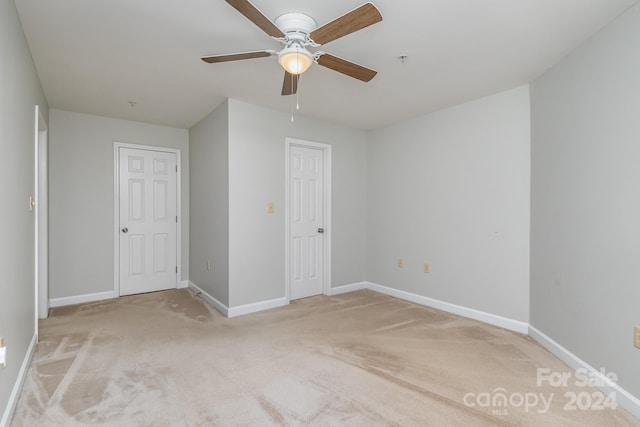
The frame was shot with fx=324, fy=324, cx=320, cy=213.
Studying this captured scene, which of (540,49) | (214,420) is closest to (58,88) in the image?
(214,420)

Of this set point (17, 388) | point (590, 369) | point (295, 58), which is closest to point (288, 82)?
point (295, 58)

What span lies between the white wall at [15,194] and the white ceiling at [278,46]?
0.82 ft

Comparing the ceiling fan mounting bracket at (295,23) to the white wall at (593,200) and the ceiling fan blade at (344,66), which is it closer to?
the ceiling fan blade at (344,66)

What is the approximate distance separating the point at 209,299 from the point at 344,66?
3138mm

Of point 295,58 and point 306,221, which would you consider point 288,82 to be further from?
point 306,221

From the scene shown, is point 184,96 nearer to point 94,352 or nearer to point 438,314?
point 94,352

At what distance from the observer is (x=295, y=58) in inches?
76.7

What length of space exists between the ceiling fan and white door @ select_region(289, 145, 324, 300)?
2.02m

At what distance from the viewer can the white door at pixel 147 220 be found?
4.31 meters

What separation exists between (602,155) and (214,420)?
→ 289 cm

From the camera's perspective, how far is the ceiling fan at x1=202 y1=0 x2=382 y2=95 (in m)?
1.65

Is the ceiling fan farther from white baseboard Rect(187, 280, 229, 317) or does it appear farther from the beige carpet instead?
white baseboard Rect(187, 280, 229, 317)

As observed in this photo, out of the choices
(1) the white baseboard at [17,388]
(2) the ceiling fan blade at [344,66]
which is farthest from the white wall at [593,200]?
(1) the white baseboard at [17,388]

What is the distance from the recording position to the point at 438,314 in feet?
11.8
